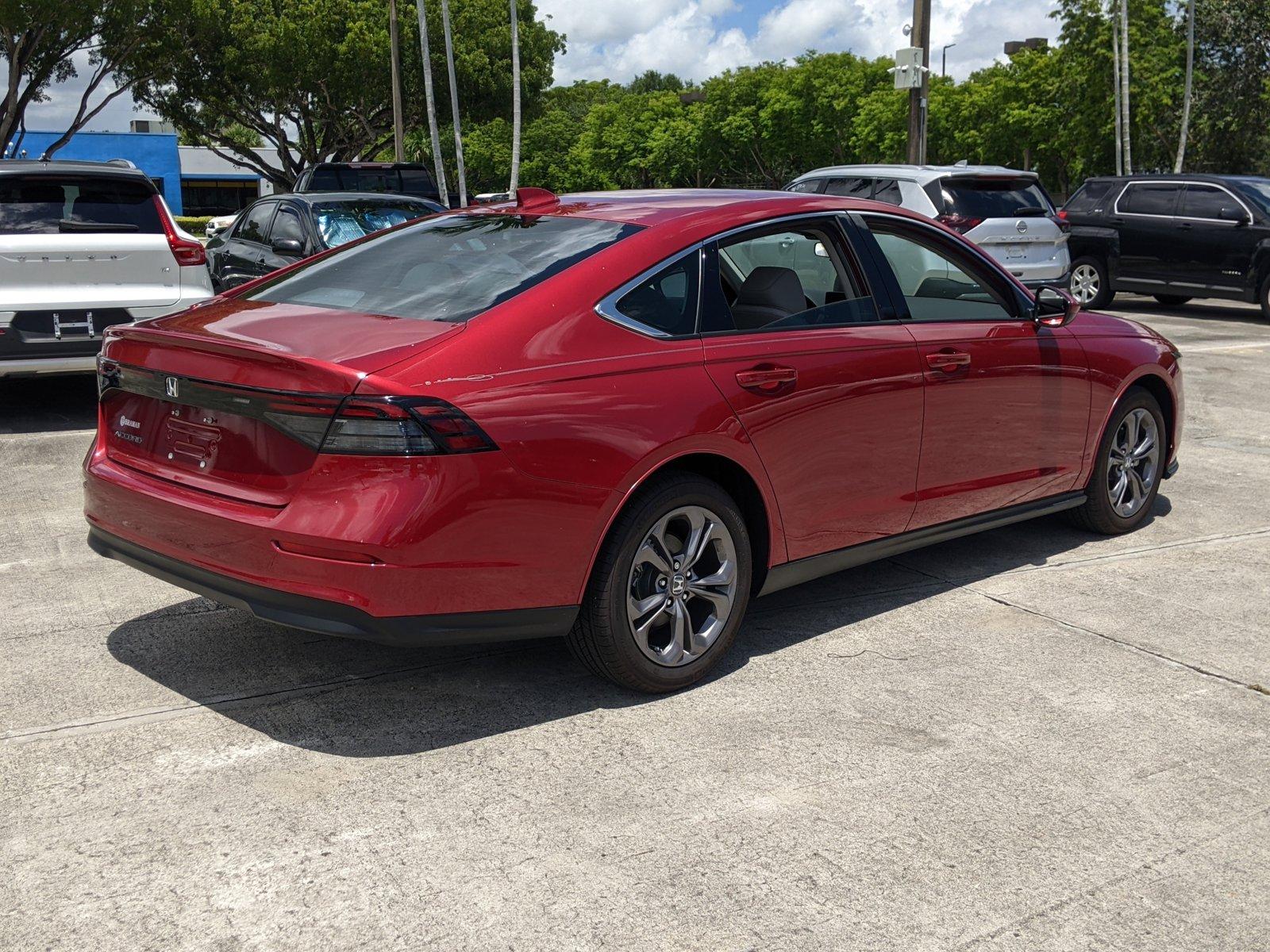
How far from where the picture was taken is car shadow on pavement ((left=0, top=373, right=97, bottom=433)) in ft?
30.0

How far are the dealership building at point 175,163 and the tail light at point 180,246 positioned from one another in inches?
2304

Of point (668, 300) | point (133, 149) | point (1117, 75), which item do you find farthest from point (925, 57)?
point (133, 149)

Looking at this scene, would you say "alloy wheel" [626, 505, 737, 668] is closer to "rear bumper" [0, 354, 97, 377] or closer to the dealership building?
"rear bumper" [0, 354, 97, 377]

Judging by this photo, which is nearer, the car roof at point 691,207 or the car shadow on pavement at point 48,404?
the car roof at point 691,207

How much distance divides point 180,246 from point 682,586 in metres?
6.16

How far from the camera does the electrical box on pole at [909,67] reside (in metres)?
17.5

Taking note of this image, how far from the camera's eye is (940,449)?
5.20 m

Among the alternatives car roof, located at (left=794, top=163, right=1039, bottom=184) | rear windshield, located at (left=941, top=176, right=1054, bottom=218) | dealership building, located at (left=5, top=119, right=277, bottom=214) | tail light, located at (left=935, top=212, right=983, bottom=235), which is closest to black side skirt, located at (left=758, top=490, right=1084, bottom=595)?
tail light, located at (left=935, top=212, right=983, bottom=235)

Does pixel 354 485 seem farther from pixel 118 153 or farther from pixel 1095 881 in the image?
pixel 118 153

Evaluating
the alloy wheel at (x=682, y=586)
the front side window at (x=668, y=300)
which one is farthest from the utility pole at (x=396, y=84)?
the alloy wheel at (x=682, y=586)

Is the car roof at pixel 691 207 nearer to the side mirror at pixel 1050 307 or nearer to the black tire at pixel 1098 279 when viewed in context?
the side mirror at pixel 1050 307

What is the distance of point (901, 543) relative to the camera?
516 centimetres

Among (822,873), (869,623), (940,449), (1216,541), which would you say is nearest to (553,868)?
(822,873)

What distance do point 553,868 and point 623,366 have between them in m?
1.55
